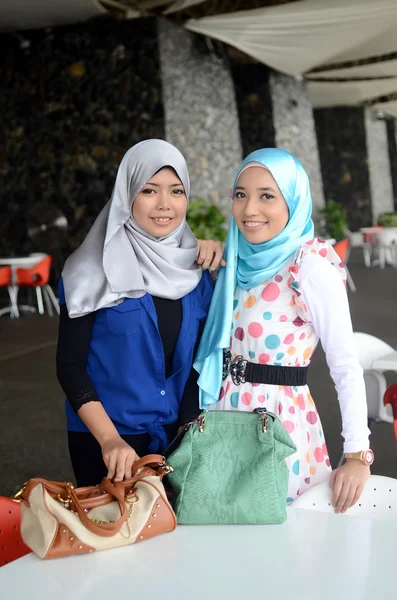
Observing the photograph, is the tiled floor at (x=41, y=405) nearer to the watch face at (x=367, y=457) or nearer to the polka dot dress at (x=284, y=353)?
the polka dot dress at (x=284, y=353)

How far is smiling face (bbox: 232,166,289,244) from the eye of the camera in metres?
1.50

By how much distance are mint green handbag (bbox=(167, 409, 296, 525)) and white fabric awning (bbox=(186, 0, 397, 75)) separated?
6220 millimetres

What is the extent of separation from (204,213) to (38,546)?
7.40 metres

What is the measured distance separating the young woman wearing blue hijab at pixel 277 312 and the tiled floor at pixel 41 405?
162 cm

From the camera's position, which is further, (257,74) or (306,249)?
(257,74)

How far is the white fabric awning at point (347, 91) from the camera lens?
12.4 m

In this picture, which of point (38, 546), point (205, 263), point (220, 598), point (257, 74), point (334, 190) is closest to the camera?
point (220, 598)

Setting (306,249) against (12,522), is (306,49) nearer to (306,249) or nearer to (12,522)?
(306,249)

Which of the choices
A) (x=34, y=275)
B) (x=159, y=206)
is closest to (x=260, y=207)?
(x=159, y=206)

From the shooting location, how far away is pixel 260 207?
4.94ft

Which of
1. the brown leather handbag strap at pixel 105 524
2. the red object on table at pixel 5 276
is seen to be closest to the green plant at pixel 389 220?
the red object on table at pixel 5 276

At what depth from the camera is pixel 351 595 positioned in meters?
0.96

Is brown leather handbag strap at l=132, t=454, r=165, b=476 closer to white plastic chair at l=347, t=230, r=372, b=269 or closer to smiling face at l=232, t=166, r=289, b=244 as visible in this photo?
smiling face at l=232, t=166, r=289, b=244

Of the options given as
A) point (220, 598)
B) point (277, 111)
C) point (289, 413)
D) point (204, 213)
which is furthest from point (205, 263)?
point (277, 111)
